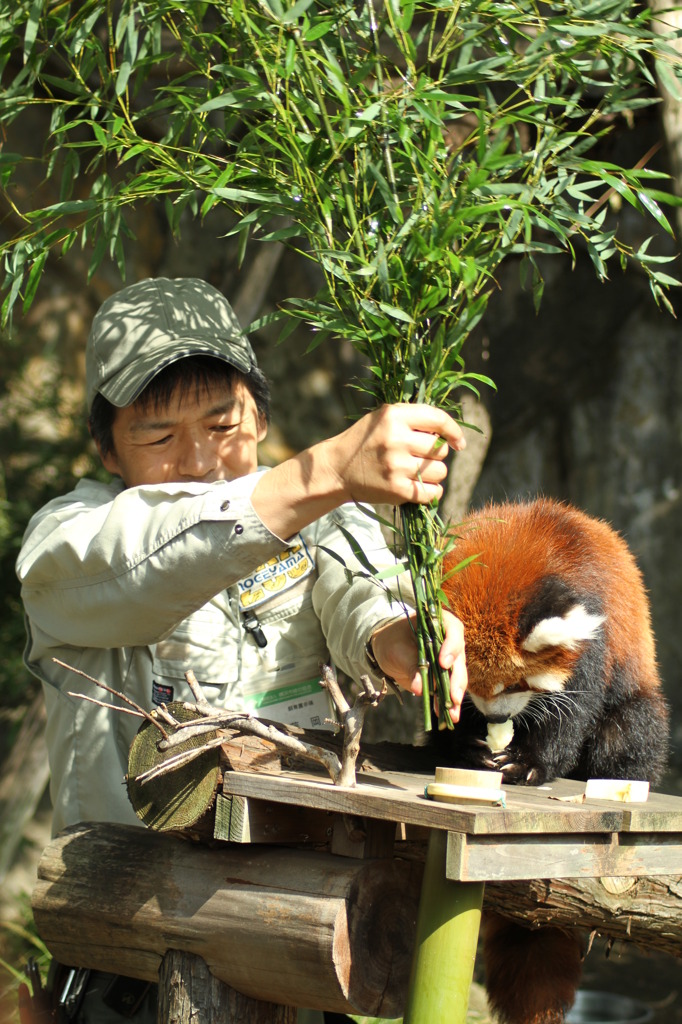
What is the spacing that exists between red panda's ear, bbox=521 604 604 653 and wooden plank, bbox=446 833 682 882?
1.69 ft

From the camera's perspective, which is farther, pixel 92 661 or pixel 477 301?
pixel 92 661

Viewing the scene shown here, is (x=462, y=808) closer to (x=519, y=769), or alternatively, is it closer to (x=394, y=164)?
(x=519, y=769)

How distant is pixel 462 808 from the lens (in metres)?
1.34

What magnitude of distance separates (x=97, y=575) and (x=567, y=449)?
14.6 feet

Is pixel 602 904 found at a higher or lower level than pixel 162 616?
lower

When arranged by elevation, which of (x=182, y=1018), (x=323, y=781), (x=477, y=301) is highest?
(x=477, y=301)

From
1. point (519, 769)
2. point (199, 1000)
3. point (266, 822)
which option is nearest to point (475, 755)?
point (519, 769)

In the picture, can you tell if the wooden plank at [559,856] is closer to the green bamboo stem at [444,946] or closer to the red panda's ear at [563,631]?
the green bamboo stem at [444,946]

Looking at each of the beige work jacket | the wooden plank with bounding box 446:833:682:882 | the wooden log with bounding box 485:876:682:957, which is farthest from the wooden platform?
the beige work jacket

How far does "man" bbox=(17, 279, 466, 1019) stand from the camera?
1.65 metres

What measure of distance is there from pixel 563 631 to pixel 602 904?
510 mm

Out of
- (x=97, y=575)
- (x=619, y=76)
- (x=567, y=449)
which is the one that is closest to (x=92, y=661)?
(x=97, y=575)

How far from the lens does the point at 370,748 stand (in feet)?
6.49

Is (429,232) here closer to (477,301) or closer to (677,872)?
(477,301)
